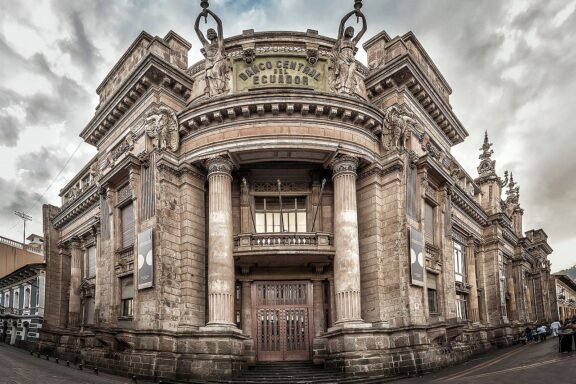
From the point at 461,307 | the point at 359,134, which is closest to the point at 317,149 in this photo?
the point at 359,134

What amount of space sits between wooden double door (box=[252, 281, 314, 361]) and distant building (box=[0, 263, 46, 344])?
25266 millimetres

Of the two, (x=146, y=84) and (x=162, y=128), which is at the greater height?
(x=146, y=84)

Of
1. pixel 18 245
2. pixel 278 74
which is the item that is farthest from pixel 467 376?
pixel 18 245

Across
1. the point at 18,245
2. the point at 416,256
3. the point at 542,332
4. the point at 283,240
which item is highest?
the point at 18,245

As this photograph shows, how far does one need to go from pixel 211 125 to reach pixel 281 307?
389 inches

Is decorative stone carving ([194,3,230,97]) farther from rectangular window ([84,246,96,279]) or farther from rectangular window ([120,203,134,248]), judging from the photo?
rectangular window ([84,246,96,279])

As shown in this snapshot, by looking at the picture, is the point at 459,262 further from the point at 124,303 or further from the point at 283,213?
the point at 124,303

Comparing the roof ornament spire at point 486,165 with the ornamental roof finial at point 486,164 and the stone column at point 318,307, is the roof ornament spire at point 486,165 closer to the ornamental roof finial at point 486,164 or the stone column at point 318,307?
the ornamental roof finial at point 486,164

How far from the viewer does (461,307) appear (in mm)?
36938

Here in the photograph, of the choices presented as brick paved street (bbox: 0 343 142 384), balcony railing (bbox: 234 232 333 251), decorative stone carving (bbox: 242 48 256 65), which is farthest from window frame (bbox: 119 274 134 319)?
decorative stone carving (bbox: 242 48 256 65)

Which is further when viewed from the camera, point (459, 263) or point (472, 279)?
point (472, 279)

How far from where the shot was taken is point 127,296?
26203mm

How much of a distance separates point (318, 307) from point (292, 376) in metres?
4.37

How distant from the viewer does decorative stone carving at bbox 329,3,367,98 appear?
25.5 meters
